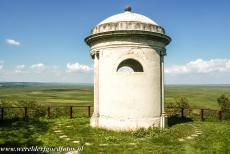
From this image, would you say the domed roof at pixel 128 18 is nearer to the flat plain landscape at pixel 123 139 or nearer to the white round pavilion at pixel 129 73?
the white round pavilion at pixel 129 73

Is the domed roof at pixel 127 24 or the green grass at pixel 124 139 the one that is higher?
the domed roof at pixel 127 24

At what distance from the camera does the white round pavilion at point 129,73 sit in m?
11.1

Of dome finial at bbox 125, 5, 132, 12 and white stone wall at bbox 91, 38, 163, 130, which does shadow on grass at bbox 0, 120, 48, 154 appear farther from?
dome finial at bbox 125, 5, 132, 12

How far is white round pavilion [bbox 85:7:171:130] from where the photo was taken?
11117mm

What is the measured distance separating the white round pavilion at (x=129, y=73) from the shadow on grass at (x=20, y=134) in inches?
109

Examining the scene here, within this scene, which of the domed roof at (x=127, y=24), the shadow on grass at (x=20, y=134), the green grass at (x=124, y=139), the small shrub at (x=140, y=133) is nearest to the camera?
the green grass at (x=124, y=139)

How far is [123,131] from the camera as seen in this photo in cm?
1097

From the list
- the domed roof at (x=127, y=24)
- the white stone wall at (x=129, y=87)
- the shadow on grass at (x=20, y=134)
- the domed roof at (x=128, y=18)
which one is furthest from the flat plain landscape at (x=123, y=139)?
the domed roof at (x=128, y=18)

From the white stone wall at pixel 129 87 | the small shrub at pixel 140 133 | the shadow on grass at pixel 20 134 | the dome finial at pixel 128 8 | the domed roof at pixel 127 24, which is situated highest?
the dome finial at pixel 128 8

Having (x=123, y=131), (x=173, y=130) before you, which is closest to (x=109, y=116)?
(x=123, y=131)

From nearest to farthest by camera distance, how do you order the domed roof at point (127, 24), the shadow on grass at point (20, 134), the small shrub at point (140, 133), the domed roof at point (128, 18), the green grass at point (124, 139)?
the green grass at point (124, 139) → the shadow on grass at point (20, 134) → the small shrub at point (140, 133) → the domed roof at point (127, 24) → the domed roof at point (128, 18)

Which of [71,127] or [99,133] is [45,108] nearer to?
[71,127]

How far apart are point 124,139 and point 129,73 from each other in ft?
9.32

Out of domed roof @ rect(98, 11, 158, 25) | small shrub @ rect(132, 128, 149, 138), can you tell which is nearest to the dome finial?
domed roof @ rect(98, 11, 158, 25)
